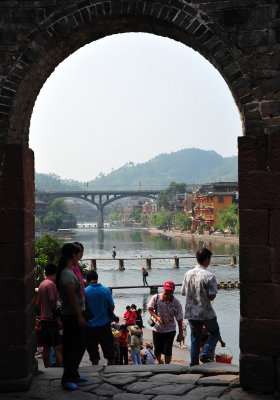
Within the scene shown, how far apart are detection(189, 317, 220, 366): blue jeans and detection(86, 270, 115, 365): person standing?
97cm

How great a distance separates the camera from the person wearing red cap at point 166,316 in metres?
6.48

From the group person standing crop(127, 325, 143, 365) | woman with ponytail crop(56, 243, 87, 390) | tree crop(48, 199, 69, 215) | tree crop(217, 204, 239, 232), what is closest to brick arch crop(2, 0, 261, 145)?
woman with ponytail crop(56, 243, 87, 390)

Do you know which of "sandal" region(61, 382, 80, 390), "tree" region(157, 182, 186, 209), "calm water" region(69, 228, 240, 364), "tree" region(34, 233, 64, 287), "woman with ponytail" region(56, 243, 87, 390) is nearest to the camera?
"woman with ponytail" region(56, 243, 87, 390)

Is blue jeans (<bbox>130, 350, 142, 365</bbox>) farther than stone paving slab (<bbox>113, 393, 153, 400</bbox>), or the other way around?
blue jeans (<bbox>130, 350, 142, 365</bbox>)

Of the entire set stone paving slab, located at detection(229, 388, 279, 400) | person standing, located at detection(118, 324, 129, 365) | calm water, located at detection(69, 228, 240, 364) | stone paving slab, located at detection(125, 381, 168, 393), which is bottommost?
calm water, located at detection(69, 228, 240, 364)

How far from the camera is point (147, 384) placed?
543cm

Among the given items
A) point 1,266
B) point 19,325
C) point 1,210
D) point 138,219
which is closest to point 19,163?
point 1,210

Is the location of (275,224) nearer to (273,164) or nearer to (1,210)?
(273,164)

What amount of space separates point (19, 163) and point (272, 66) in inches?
110

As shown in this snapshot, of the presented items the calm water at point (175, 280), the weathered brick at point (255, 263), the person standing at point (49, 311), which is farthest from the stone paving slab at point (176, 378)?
the calm water at point (175, 280)

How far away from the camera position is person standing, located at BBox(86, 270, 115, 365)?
20.2 ft

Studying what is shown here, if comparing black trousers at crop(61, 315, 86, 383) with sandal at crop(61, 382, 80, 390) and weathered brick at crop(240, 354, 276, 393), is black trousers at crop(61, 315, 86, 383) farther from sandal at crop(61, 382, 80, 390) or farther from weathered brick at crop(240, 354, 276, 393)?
weathered brick at crop(240, 354, 276, 393)

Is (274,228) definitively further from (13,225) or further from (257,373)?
(13,225)

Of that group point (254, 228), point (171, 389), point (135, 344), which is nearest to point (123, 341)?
point (135, 344)
